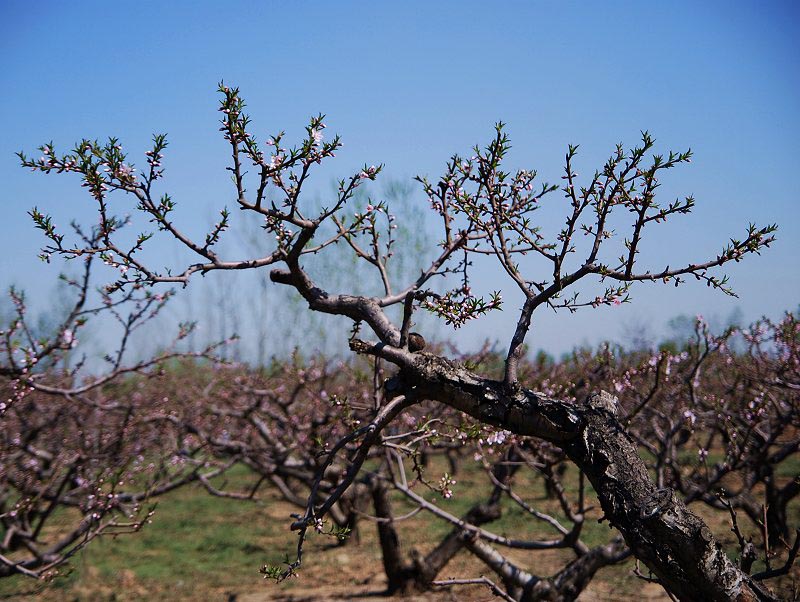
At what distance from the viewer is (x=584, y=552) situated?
17.7 feet

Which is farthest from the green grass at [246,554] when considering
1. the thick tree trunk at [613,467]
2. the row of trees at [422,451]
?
the thick tree trunk at [613,467]

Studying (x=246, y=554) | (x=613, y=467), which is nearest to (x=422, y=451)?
(x=613, y=467)

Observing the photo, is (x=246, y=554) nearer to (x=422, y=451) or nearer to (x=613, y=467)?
(x=422, y=451)

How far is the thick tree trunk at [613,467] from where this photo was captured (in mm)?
2701

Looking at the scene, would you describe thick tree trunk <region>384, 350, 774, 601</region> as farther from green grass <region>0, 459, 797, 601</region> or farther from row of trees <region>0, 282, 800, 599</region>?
green grass <region>0, 459, 797, 601</region>

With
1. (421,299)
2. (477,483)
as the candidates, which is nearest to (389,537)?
(421,299)

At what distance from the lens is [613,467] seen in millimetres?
2846

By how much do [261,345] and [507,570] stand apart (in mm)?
26713

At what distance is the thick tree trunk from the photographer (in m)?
2.70

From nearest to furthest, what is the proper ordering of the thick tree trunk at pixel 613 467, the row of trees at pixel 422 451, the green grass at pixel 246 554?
the thick tree trunk at pixel 613 467 < the row of trees at pixel 422 451 < the green grass at pixel 246 554

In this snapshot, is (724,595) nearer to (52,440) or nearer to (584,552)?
(584,552)

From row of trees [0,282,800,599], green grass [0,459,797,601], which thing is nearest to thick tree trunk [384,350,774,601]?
row of trees [0,282,800,599]

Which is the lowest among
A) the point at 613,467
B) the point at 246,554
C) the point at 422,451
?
the point at 246,554

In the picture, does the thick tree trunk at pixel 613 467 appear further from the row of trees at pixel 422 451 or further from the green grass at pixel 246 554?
the green grass at pixel 246 554
